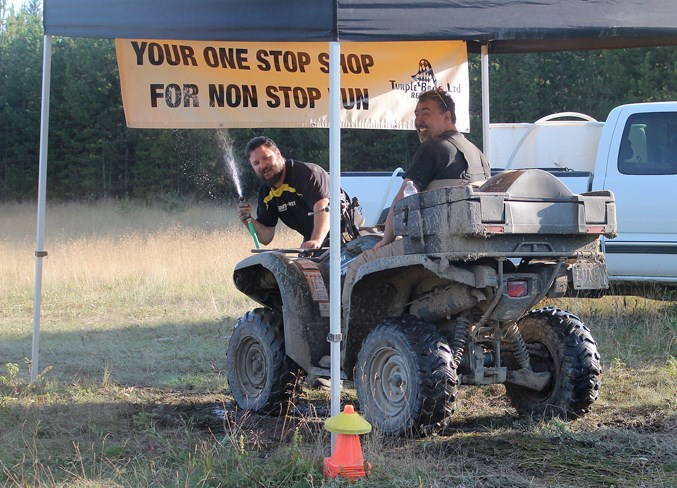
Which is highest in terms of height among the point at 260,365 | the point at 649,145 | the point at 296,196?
the point at 649,145

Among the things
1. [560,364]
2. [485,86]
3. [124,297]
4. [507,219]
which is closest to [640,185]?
[485,86]

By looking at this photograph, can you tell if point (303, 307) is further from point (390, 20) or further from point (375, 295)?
point (390, 20)

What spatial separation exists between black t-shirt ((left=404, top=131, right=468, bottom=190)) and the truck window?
15.3 feet

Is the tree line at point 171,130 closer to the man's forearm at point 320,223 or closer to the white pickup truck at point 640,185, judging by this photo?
the white pickup truck at point 640,185

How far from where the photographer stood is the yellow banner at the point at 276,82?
752 centimetres

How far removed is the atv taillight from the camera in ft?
17.2

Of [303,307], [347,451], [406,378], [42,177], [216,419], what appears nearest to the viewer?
[347,451]

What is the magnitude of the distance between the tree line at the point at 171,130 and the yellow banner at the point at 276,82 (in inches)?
829

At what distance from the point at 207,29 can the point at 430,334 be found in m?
2.20

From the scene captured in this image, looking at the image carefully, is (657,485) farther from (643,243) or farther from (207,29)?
(643,243)

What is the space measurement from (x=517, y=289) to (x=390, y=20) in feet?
5.45

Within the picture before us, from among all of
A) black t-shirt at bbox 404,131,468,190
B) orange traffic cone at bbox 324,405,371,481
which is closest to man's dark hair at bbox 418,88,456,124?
black t-shirt at bbox 404,131,468,190

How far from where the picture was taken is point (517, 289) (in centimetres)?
527

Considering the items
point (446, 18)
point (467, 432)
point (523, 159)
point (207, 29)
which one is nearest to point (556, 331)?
point (467, 432)
